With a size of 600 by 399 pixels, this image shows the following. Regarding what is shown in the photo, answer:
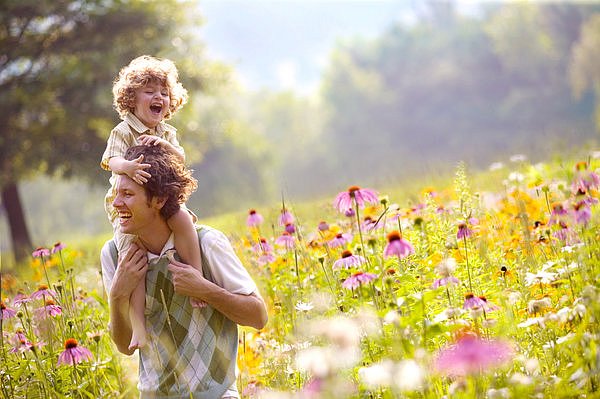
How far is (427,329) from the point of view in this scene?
232 centimetres

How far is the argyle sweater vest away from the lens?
304 cm

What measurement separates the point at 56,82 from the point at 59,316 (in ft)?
33.5

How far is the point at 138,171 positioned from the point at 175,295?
1.80ft

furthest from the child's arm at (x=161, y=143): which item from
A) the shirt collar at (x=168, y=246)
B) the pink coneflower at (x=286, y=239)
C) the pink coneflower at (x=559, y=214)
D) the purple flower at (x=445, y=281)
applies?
the pink coneflower at (x=559, y=214)

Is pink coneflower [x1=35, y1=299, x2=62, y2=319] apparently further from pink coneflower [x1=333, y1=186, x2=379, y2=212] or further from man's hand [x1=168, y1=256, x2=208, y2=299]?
pink coneflower [x1=333, y1=186, x2=379, y2=212]

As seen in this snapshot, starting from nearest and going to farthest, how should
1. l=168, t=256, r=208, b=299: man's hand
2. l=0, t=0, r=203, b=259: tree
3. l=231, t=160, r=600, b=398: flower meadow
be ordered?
l=231, t=160, r=600, b=398: flower meadow < l=168, t=256, r=208, b=299: man's hand < l=0, t=0, r=203, b=259: tree

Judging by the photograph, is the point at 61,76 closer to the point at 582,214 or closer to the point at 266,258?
the point at 266,258

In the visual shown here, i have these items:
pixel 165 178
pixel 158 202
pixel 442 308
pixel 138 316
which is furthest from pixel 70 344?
pixel 442 308

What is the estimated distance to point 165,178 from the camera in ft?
10.0

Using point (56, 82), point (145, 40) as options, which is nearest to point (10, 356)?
point (56, 82)

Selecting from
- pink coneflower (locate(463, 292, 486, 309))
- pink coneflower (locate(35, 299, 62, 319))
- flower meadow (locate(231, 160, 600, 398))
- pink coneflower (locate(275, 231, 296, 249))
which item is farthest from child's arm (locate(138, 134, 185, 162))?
pink coneflower (locate(463, 292, 486, 309))

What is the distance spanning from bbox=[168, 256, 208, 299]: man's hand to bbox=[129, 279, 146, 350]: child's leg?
0.26 meters

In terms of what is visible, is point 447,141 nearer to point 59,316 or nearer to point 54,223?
point 54,223

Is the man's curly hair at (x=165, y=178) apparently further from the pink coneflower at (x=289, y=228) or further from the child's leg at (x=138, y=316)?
the pink coneflower at (x=289, y=228)
